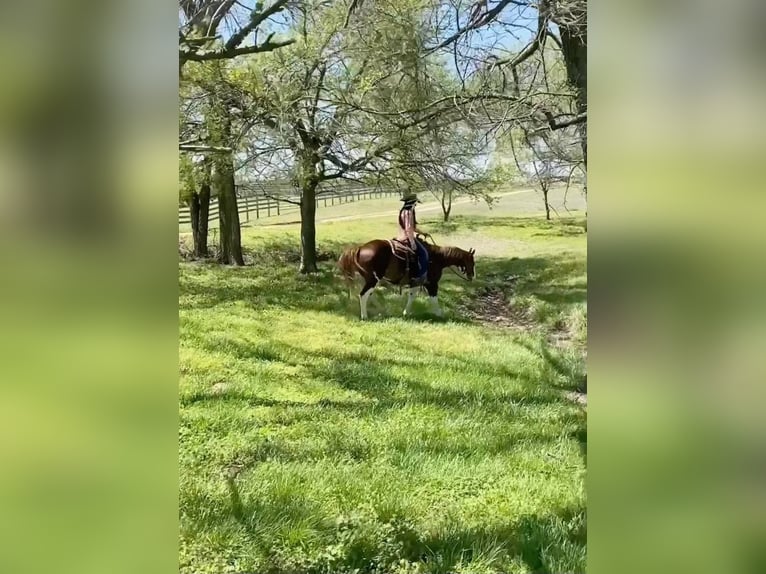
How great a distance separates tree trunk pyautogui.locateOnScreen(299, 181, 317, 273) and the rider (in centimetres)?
31

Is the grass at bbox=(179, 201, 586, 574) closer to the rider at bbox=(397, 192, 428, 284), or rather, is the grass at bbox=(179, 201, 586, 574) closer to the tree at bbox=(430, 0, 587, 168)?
the rider at bbox=(397, 192, 428, 284)

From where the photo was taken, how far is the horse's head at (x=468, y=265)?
2.15 metres

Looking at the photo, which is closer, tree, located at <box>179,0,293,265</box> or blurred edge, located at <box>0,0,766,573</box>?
blurred edge, located at <box>0,0,766,573</box>

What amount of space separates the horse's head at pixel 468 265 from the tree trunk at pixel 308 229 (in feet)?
1.77

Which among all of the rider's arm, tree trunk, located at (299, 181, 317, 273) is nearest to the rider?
the rider's arm

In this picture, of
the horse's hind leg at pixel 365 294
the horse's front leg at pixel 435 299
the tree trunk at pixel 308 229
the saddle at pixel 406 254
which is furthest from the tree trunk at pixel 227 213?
the horse's front leg at pixel 435 299

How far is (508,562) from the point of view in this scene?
1.84m

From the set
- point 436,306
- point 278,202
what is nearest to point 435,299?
point 436,306

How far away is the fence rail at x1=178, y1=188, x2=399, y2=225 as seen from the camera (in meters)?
2.08
